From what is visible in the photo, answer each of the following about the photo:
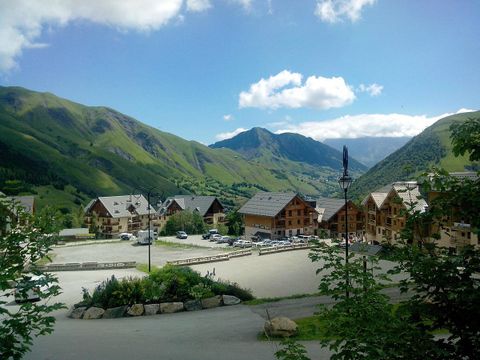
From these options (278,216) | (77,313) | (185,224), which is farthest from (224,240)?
(77,313)

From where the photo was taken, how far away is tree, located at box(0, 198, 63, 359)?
5.88 m

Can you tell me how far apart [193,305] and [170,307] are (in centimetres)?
159

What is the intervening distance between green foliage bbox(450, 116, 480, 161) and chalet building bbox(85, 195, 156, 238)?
345ft

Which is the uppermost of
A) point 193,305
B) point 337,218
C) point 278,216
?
point 278,216

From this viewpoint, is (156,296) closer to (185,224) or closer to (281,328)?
(281,328)

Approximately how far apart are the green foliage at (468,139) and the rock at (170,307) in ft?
75.0

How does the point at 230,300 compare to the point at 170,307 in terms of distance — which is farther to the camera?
the point at 230,300

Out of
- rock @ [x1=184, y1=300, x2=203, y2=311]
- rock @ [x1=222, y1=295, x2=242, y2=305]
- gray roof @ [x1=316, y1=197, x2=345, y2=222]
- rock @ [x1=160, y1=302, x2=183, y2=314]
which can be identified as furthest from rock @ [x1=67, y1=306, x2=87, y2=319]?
gray roof @ [x1=316, y1=197, x2=345, y2=222]

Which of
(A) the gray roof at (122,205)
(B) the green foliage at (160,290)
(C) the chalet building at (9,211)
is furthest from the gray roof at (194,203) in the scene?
(C) the chalet building at (9,211)

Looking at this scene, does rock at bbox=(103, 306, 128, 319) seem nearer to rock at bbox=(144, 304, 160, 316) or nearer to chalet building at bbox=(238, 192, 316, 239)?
rock at bbox=(144, 304, 160, 316)

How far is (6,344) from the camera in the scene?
5.73 m

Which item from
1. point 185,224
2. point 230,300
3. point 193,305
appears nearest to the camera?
point 193,305

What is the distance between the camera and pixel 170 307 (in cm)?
2512

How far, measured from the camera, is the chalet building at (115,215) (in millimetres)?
108125
